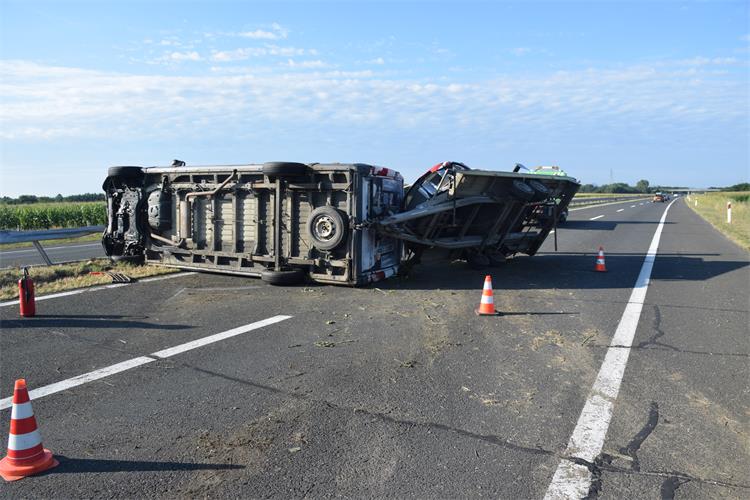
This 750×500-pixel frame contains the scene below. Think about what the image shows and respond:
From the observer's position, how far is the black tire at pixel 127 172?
34.3 ft

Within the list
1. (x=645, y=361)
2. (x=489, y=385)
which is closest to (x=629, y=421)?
(x=489, y=385)

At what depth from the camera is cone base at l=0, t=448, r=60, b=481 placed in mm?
3078

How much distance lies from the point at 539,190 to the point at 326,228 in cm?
465

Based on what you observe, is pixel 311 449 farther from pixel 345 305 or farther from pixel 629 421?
pixel 345 305

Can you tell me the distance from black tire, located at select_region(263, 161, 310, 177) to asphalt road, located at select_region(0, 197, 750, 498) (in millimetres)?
1956

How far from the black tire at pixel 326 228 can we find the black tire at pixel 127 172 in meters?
4.02

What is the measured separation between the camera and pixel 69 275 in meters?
9.73

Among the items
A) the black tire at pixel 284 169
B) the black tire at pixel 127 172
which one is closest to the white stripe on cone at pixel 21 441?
the black tire at pixel 284 169

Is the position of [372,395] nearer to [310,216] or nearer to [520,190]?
[310,216]

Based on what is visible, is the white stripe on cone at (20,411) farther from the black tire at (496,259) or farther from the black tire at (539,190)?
the black tire at (496,259)

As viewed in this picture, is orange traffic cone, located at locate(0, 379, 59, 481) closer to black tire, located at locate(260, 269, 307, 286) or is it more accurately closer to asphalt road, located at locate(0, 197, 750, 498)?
asphalt road, located at locate(0, 197, 750, 498)

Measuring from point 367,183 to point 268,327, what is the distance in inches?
133

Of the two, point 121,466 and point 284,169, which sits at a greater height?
point 284,169

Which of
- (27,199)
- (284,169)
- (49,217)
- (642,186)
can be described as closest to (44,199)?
(27,199)
